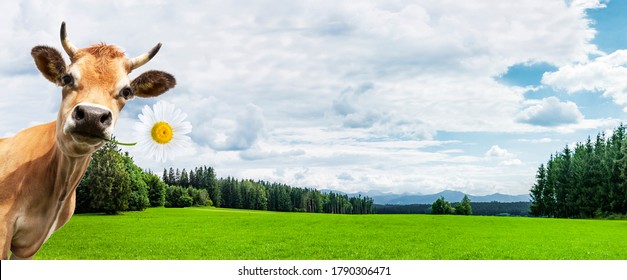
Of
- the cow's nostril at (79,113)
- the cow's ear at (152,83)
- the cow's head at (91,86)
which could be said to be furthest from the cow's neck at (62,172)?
the cow's nostril at (79,113)

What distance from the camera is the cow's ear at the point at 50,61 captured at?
4583mm

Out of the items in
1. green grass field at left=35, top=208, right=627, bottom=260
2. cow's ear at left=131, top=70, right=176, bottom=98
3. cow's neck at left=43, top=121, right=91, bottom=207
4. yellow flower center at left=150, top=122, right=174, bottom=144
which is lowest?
green grass field at left=35, top=208, right=627, bottom=260

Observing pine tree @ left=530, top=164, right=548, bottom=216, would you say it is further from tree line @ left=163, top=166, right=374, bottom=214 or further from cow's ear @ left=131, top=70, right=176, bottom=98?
cow's ear @ left=131, top=70, right=176, bottom=98

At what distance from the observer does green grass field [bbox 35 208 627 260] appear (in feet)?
61.6

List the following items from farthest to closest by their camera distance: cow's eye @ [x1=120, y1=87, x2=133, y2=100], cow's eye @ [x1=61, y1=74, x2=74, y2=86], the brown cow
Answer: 1. cow's eye @ [x1=120, y1=87, x2=133, y2=100]
2. cow's eye @ [x1=61, y1=74, x2=74, y2=86]
3. the brown cow

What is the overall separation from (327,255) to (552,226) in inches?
802

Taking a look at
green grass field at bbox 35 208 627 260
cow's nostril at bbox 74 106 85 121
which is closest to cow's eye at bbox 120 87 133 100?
cow's nostril at bbox 74 106 85 121

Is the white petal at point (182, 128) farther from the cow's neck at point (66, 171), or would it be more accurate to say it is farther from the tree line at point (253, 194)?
the tree line at point (253, 194)

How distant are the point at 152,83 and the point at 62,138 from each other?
98cm

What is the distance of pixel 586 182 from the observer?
50.1 metres

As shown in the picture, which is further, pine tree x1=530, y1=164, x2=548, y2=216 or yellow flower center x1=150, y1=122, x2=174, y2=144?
pine tree x1=530, y1=164, x2=548, y2=216

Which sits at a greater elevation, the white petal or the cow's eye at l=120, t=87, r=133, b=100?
the cow's eye at l=120, t=87, r=133, b=100

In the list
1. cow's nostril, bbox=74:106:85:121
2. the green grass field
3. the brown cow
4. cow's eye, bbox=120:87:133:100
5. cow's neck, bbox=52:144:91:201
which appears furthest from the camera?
the green grass field
